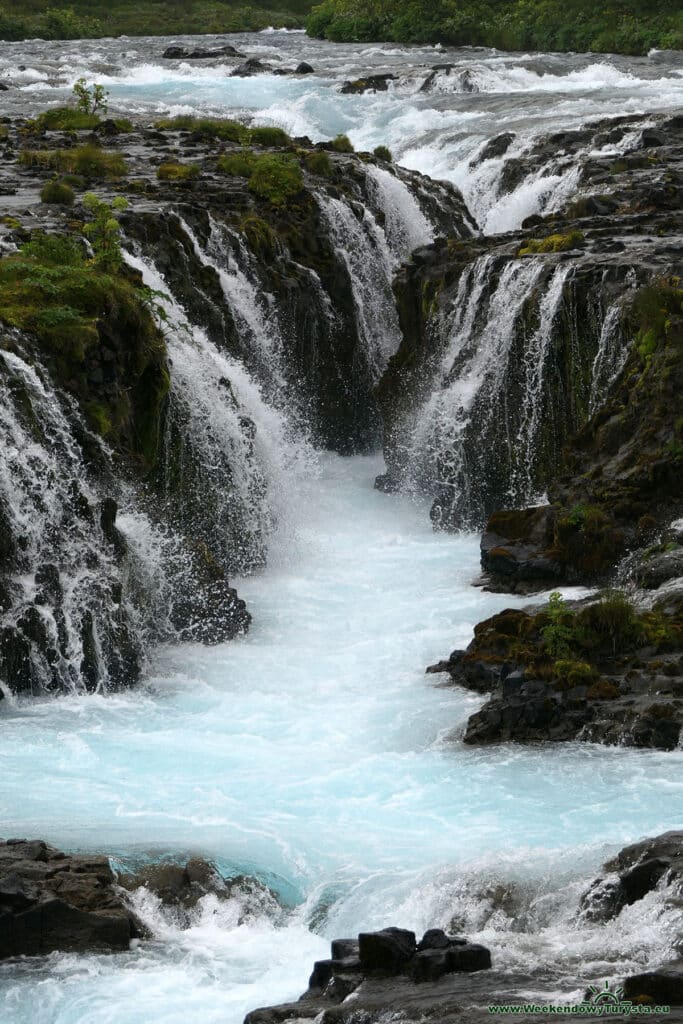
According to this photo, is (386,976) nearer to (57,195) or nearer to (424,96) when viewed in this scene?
(57,195)

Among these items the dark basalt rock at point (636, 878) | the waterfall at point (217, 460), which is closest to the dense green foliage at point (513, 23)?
the waterfall at point (217, 460)

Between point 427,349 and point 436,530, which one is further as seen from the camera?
point 427,349

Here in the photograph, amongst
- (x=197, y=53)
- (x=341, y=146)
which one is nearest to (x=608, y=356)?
(x=341, y=146)

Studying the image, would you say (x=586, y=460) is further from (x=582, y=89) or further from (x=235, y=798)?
(x=582, y=89)

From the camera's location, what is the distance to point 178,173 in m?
27.7

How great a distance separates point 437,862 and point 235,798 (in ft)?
7.94

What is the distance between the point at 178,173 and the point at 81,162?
185 cm

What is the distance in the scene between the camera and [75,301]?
1941cm

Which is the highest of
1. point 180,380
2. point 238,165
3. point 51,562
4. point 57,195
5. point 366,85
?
point 366,85

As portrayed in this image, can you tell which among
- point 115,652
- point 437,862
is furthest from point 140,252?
point 437,862

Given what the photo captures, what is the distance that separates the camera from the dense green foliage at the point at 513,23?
5531 cm

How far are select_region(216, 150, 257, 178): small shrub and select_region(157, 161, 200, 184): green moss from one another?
0.61 metres

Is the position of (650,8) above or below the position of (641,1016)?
above

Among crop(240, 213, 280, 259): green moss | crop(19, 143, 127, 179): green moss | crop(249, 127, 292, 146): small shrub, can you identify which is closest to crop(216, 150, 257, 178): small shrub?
crop(19, 143, 127, 179): green moss
